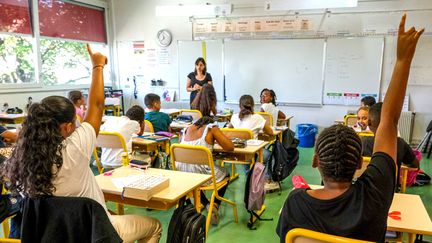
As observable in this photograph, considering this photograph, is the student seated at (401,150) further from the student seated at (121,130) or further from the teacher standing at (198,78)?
the teacher standing at (198,78)

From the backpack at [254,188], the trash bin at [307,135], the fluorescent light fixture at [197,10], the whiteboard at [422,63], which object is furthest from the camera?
the fluorescent light fixture at [197,10]

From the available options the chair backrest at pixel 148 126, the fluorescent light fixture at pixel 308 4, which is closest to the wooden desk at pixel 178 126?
the chair backrest at pixel 148 126

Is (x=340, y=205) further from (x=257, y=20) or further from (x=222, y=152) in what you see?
(x=257, y=20)

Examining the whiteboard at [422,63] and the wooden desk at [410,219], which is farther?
the whiteboard at [422,63]

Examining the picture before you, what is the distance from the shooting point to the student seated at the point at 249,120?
384 centimetres

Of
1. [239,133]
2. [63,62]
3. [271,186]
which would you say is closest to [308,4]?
[239,133]

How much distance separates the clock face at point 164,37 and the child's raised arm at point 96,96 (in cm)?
607

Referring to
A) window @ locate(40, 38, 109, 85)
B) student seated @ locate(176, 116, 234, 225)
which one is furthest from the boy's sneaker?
window @ locate(40, 38, 109, 85)

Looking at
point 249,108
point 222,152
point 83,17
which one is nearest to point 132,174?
point 222,152

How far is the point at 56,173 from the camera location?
4.92 ft

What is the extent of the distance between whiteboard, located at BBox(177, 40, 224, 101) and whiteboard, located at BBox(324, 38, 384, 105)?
7.26 feet

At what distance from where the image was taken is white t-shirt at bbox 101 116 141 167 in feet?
10.9

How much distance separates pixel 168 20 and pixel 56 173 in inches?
264

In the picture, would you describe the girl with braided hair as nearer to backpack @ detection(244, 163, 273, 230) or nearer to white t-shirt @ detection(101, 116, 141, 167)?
backpack @ detection(244, 163, 273, 230)
